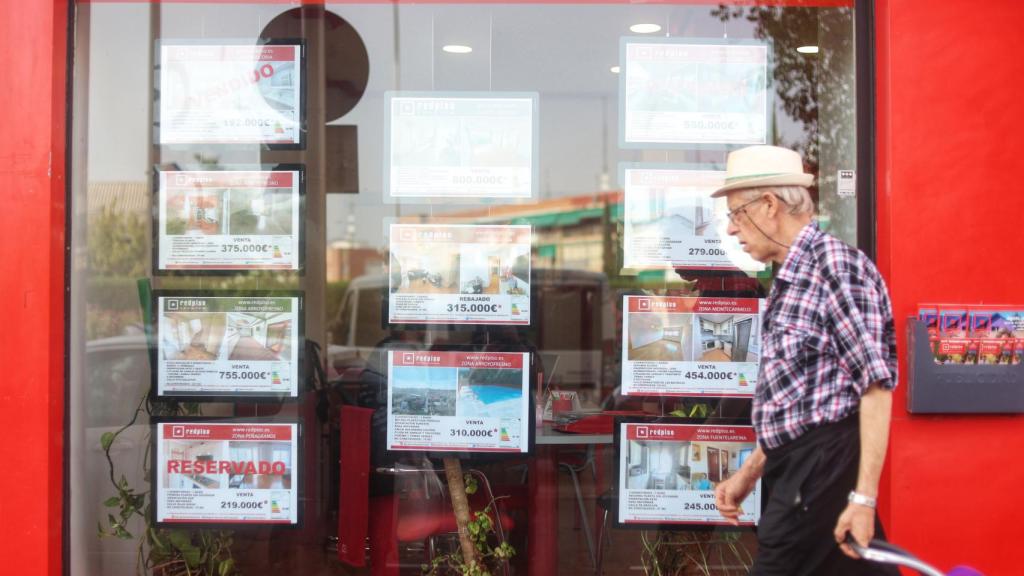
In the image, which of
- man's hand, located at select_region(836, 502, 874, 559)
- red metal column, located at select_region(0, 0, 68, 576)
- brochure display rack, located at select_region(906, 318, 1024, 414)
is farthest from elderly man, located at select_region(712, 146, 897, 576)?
red metal column, located at select_region(0, 0, 68, 576)

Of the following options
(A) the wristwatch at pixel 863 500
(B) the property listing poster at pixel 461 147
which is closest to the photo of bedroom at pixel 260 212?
(B) the property listing poster at pixel 461 147

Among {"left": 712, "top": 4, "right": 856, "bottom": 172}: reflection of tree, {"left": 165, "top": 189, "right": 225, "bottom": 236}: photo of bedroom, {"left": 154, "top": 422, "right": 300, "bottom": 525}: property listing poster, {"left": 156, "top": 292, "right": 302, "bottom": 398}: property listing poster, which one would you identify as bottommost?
{"left": 154, "top": 422, "right": 300, "bottom": 525}: property listing poster

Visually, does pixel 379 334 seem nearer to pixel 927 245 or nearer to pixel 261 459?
pixel 261 459

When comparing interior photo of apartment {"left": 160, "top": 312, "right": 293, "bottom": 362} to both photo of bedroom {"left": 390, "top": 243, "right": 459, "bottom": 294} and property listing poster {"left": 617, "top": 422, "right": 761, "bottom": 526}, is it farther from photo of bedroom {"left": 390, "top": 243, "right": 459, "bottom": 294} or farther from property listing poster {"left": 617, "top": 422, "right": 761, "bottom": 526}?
property listing poster {"left": 617, "top": 422, "right": 761, "bottom": 526}

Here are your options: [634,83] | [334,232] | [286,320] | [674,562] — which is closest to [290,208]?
[286,320]

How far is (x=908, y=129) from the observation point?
3662 mm

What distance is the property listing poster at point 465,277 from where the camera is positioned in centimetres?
392

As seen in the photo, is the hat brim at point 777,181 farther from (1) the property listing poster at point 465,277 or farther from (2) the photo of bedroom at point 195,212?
(2) the photo of bedroom at point 195,212

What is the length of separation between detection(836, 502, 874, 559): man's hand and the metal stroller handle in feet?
0.05

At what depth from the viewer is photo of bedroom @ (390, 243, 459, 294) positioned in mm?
3930

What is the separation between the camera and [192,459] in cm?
399

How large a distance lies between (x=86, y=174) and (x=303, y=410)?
1.38m

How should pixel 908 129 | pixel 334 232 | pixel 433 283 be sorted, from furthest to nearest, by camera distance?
1. pixel 334 232
2. pixel 433 283
3. pixel 908 129

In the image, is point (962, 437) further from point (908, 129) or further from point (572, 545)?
point (572, 545)
